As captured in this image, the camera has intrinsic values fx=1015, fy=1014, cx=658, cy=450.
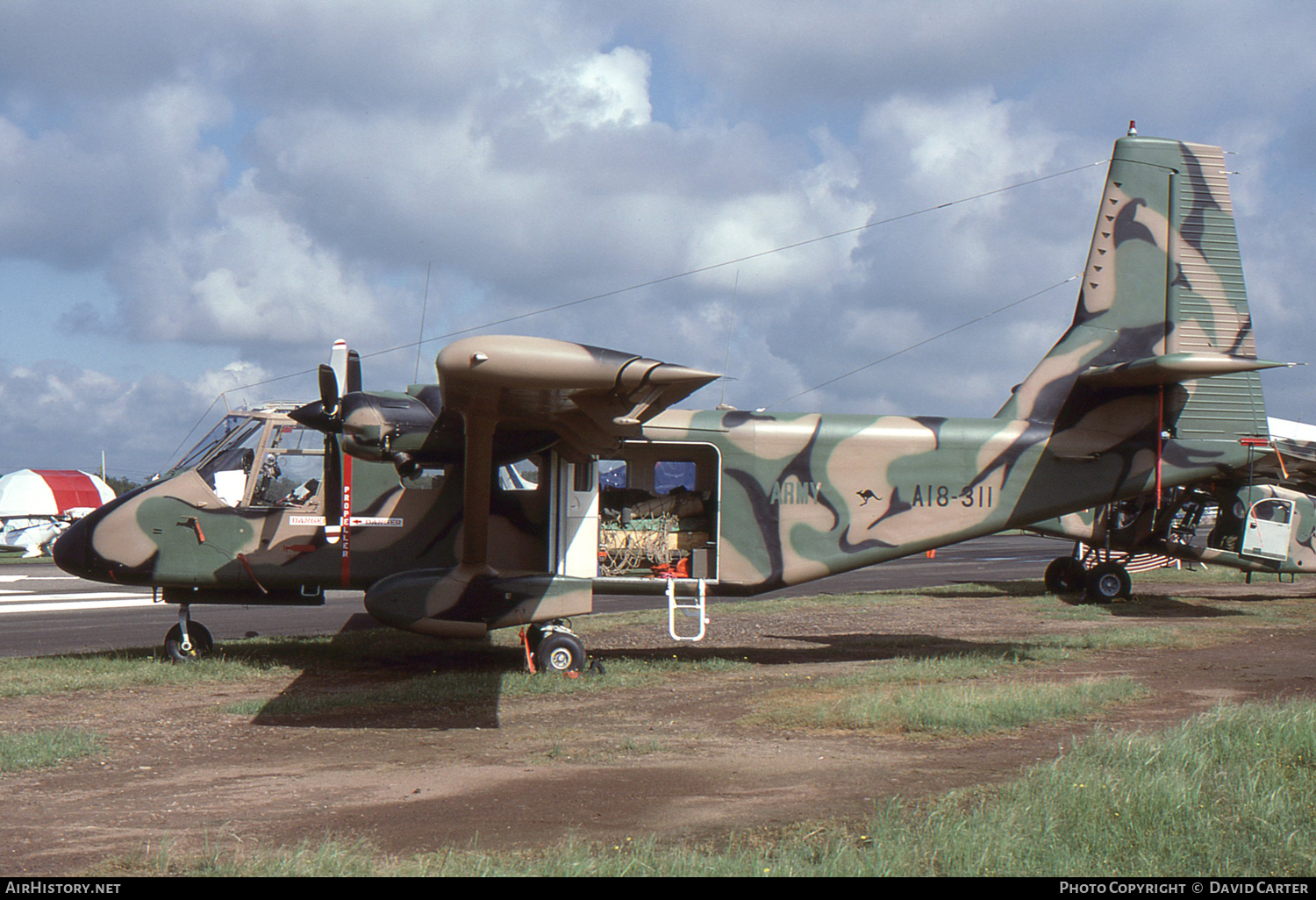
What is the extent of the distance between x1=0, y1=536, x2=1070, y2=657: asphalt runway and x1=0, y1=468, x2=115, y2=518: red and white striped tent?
799 cm

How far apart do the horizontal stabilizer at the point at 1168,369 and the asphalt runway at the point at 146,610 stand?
792cm

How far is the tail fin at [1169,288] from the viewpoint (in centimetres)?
1416

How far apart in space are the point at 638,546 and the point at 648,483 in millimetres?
855

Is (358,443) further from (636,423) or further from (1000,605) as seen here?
(1000,605)

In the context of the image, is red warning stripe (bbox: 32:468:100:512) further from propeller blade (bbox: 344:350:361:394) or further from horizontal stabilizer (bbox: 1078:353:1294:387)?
horizontal stabilizer (bbox: 1078:353:1294:387)

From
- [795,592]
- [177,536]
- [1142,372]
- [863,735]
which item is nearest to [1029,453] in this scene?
[1142,372]

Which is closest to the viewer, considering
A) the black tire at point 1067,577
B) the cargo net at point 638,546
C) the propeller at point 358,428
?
the propeller at point 358,428

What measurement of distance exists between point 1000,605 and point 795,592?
6.41 metres

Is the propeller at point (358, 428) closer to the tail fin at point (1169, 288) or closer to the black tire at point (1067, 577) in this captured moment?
the tail fin at point (1169, 288)

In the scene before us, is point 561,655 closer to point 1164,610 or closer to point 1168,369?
point 1168,369

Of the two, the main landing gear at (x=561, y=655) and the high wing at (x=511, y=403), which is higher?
the high wing at (x=511, y=403)

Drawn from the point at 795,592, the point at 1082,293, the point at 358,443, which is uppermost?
the point at 1082,293

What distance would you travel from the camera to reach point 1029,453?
1302 cm

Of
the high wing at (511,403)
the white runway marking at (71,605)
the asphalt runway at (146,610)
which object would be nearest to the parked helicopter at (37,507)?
the asphalt runway at (146,610)
